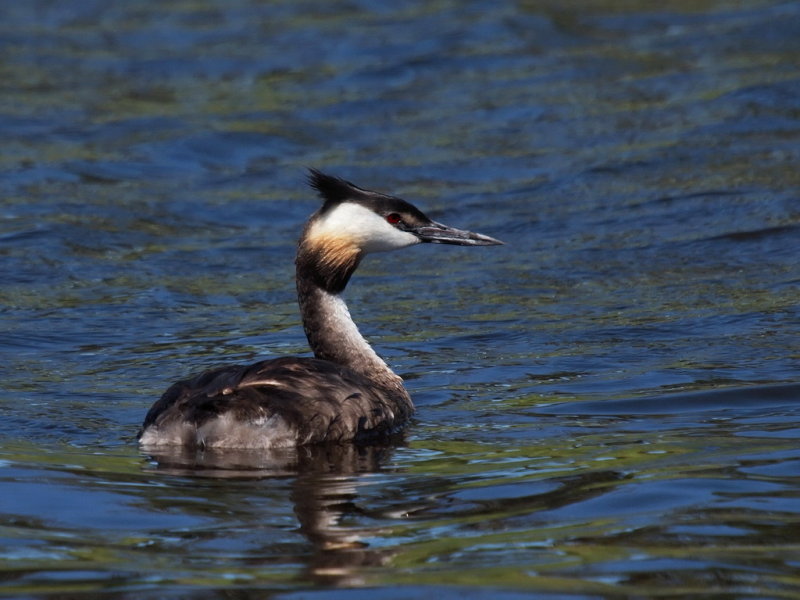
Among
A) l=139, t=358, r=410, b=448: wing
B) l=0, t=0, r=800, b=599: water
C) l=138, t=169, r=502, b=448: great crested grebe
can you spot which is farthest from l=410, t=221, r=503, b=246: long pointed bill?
l=139, t=358, r=410, b=448: wing

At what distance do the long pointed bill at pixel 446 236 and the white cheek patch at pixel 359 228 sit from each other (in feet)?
0.48

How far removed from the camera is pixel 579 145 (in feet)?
53.4

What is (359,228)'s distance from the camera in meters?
8.72

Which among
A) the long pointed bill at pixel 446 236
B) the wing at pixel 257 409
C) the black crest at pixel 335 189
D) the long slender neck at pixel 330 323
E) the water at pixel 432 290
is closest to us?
the water at pixel 432 290

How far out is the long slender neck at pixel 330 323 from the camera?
8805mm

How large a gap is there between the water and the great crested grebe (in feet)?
0.63

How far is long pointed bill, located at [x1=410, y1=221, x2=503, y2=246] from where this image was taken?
9016 millimetres

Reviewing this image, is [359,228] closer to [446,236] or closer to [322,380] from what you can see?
[446,236]

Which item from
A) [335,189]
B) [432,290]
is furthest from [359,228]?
[432,290]

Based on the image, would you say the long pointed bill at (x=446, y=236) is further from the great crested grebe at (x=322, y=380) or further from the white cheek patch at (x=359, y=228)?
the white cheek patch at (x=359, y=228)

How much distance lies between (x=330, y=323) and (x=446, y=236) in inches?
33.7

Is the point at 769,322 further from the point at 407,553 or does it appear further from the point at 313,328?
the point at 407,553

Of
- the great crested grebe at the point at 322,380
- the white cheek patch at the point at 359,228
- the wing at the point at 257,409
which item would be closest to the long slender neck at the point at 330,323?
the great crested grebe at the point at 322,380

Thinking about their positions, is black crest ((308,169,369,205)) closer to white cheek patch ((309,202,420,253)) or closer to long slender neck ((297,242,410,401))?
white cheek patch ((309,202,420,253))
